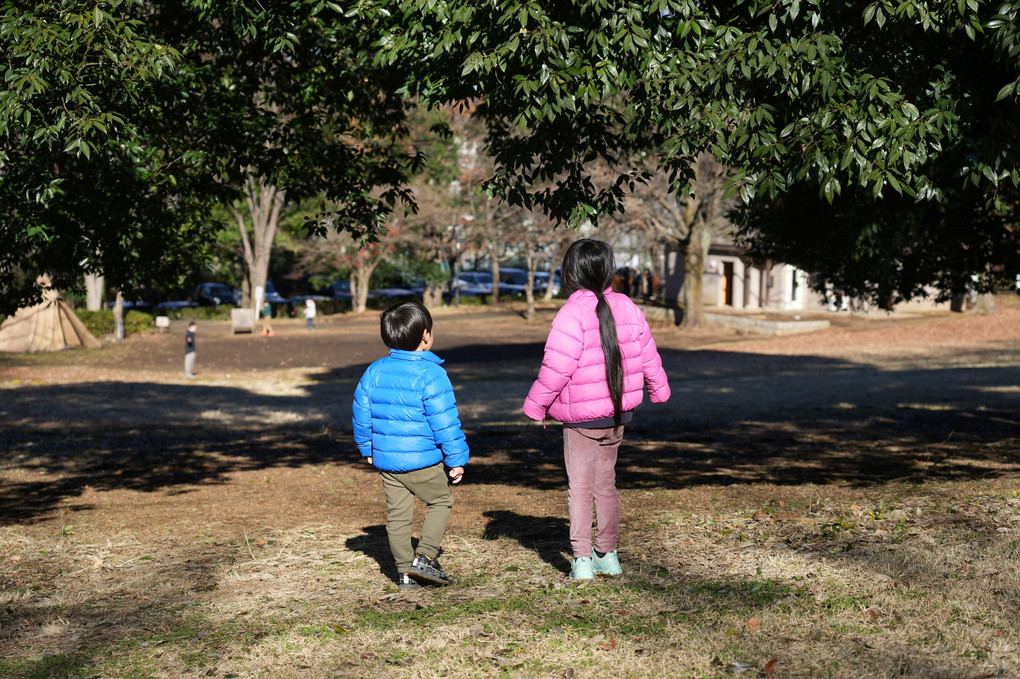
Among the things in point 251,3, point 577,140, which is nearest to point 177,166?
point 251,3

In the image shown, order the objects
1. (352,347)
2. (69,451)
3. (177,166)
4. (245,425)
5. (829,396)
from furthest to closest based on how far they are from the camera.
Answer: (352,347) < (829,396) < (245,425) < (69,451) < (177,166)

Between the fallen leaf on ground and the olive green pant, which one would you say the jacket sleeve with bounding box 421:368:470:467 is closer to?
the olive green pant

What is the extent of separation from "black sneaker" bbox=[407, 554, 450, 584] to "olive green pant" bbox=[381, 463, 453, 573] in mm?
38

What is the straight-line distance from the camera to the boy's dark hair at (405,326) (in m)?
5.28

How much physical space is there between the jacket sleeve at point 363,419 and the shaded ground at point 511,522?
88cm

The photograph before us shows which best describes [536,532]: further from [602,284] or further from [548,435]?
[548,435]

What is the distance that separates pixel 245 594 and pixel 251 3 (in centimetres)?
485

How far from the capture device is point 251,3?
310 inches

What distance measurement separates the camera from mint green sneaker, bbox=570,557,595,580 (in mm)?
5461

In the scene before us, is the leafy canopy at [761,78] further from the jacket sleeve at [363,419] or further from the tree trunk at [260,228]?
the tree trunk at [260,228]

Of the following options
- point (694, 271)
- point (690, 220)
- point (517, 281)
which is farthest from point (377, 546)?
point (517, 281)

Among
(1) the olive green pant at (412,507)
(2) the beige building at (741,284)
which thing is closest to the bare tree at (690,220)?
(2) the beige building at (741,284)

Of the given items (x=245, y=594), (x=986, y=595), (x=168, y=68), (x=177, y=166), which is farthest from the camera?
(x=177, y=166)

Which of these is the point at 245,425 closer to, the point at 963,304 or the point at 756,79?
the point at 756,79
